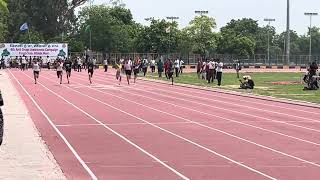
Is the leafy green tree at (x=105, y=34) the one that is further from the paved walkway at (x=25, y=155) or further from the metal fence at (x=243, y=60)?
the paved walkway at (x=25, y=155)

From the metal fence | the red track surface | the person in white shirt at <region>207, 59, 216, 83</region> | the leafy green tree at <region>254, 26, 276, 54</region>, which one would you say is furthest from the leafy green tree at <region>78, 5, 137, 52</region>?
the red track surface

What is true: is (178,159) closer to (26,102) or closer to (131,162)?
(131,162)

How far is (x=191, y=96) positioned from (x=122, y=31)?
253ft

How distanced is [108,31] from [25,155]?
92.3 metres

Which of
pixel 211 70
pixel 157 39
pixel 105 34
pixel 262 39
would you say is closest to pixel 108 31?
pixel 105 34

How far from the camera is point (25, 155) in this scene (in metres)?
11.3

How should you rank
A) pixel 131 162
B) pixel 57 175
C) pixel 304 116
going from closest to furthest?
pixel 57 175 → pixel 131 162 → pixel 304 116

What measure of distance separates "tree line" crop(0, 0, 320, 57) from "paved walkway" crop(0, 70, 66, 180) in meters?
80.9

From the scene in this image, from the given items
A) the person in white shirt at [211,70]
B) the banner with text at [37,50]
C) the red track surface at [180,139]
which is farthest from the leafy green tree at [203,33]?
the red track surface at [180,139]

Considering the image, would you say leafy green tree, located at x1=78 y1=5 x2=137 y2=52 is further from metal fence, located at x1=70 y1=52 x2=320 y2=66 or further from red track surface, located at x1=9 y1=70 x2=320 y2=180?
red track surface, located at x1=9 y1=70 x2=320 y2=180

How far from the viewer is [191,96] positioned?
29406 mm

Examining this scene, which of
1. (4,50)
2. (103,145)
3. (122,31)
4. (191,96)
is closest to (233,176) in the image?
(103,145)

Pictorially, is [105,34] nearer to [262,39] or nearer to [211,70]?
[211,70]

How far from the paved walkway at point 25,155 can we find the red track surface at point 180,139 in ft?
0.86
